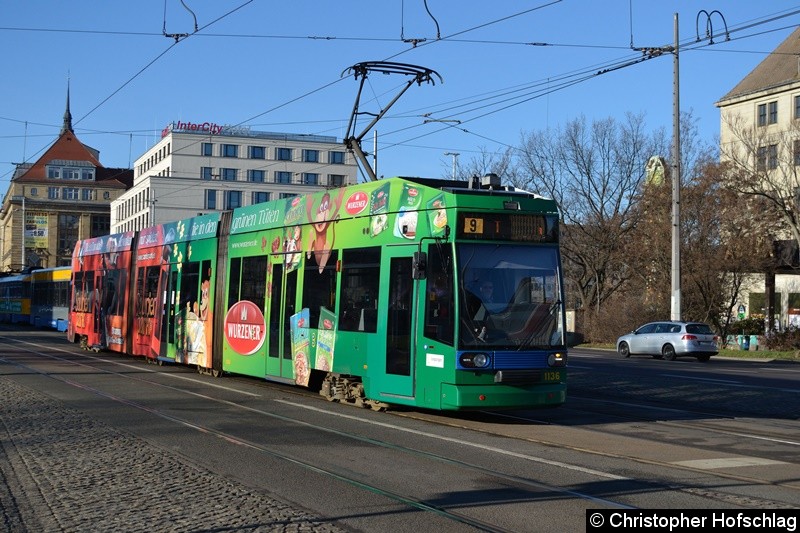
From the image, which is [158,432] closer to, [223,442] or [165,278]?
[223,442]

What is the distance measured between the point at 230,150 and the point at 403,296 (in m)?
84.4

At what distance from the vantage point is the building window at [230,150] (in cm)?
9512

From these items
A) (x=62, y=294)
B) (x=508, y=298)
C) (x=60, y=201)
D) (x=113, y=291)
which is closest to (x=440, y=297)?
(x=508, y=298)

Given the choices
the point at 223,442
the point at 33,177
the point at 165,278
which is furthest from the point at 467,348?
the point at 33,177

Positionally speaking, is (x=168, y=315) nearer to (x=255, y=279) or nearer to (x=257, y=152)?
(x=255, y=279)

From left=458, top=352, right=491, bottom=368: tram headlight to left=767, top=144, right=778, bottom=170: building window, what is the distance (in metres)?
42.2

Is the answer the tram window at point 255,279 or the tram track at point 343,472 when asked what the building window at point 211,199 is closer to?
the tram track at point 343,472

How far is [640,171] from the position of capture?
57.9m

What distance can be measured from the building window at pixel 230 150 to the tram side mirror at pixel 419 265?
277ft

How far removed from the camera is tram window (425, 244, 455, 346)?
13055mm

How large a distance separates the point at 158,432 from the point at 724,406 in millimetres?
10795

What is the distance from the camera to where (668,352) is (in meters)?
36.6

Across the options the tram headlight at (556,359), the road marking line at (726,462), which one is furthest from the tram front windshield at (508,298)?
the road marking line at (726,462)

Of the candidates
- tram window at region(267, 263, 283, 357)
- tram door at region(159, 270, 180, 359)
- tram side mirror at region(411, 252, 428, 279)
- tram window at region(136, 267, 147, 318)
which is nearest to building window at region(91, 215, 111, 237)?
tram window at region(136, 267, 147, 318)
